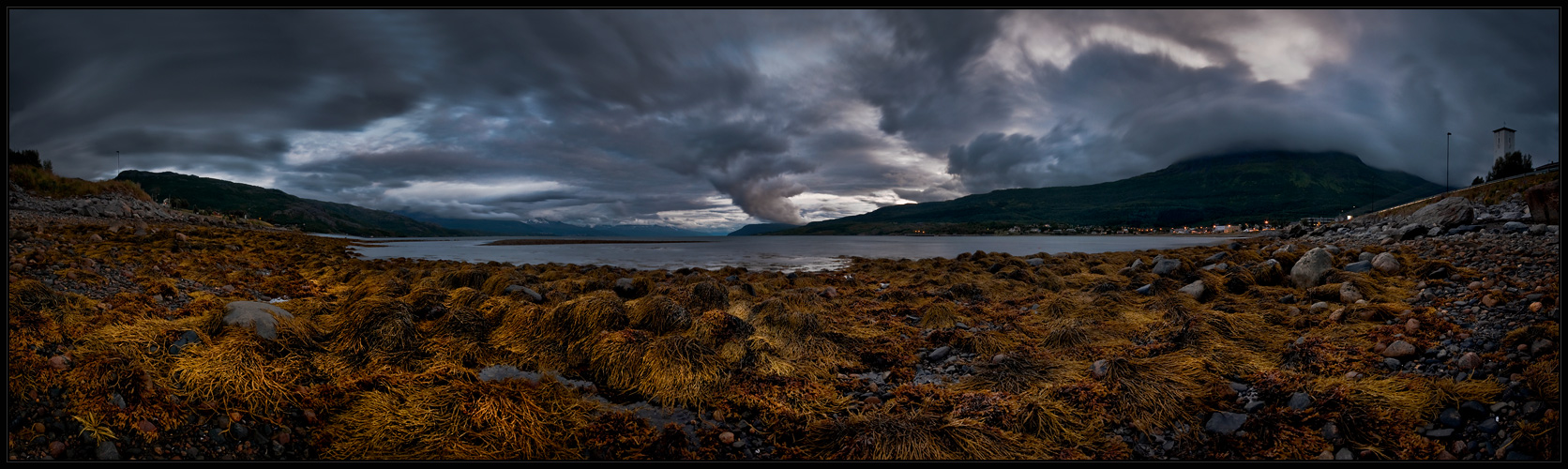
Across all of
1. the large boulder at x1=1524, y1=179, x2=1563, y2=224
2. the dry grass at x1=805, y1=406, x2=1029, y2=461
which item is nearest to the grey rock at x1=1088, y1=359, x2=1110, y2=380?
the dry grass at x1=805, y1=406, x2=1029, y2=461

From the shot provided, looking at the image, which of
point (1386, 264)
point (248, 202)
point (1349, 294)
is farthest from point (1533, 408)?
point (248, 202)

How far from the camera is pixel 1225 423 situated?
2953 millimetres

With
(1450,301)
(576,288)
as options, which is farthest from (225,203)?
(1450,301)

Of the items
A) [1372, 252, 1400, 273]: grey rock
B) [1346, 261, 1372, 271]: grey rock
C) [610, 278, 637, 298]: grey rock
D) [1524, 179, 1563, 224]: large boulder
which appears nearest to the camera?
[1372, 252, 1400, 273]: grey rock

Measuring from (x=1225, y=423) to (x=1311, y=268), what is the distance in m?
7.56

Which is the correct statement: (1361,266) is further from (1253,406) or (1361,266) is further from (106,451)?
(106,451)

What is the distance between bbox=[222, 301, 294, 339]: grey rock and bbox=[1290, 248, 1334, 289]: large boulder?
13.2 m

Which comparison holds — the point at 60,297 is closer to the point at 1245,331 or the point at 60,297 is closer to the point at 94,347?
the point at 94,347

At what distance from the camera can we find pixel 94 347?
2.94 meters

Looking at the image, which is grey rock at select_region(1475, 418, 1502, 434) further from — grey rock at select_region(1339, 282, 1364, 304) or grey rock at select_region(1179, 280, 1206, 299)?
grey rock at select_region(1179, 280, 1206, 299)

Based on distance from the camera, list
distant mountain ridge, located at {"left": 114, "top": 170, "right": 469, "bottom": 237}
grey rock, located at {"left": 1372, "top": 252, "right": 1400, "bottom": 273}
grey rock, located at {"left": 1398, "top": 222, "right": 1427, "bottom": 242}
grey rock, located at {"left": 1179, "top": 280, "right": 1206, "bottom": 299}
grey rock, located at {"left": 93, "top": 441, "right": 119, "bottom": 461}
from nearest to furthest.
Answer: grey rock, located at {"left": 93, "top": 441, "right": 119, "bottom": 461}, grey rock, located at {"left": 1372, "top": 252, "right": 1400, "bottom": 273}, grey rock, located at {"left": 1179, "top": 280, "right": 1206, "bottom": 299}, grey rock, located at {"left": 1398, "top": 222, "right": 1427, "bottom": 242}, distant mountain ridge, located at {"left": 114, "top": 170, "right": 469, "bottom": 237}

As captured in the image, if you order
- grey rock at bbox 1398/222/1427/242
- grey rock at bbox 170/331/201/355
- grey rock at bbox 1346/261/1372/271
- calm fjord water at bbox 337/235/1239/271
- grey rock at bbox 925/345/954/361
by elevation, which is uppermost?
grey rock at bbox 1398/222/1427/242

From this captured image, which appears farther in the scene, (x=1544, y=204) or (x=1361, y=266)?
(x=1544, y=204)

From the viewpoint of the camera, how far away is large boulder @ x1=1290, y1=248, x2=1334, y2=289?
749 centimetres
